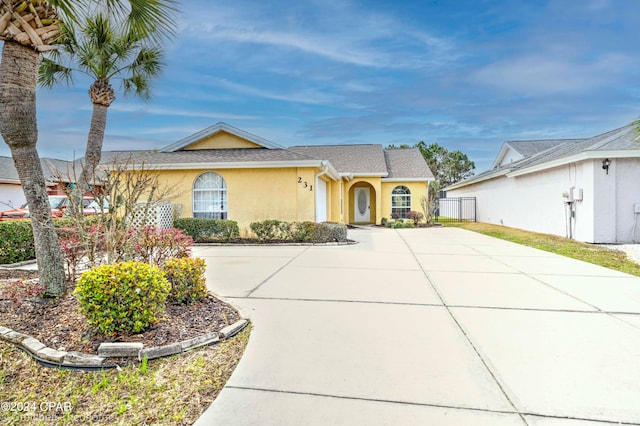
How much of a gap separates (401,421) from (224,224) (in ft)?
38.8

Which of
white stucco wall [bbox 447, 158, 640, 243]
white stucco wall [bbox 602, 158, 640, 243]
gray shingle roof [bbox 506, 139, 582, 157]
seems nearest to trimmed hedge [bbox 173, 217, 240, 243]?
white stucco wall [bbox 447, 158, 640, 243]

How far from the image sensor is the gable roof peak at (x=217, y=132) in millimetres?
15734

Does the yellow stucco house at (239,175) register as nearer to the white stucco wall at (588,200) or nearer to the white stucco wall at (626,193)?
the white stucco wall at (588,200)

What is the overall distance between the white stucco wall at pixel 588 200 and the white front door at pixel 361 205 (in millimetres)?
9950

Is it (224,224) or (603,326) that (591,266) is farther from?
(224,224)

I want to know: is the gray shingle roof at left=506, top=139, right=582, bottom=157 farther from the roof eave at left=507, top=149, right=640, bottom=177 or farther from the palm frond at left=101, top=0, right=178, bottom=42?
the palm frond at left=101, top=0, right=178, bottom=42

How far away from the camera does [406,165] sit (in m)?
24.3

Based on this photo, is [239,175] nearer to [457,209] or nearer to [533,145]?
[533,145]

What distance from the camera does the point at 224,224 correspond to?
13398 mm

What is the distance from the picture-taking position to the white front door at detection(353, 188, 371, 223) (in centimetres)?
2545

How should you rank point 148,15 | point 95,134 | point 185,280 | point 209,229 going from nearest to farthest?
1. point 185,280
2. point 148,15
3. point 95,134
4. point 209,229

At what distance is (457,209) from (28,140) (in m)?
32.3

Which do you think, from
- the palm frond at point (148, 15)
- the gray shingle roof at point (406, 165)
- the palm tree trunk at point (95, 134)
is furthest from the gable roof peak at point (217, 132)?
the gray shingle roof at point (406, 165)

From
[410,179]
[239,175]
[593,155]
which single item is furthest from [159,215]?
[593,155]
